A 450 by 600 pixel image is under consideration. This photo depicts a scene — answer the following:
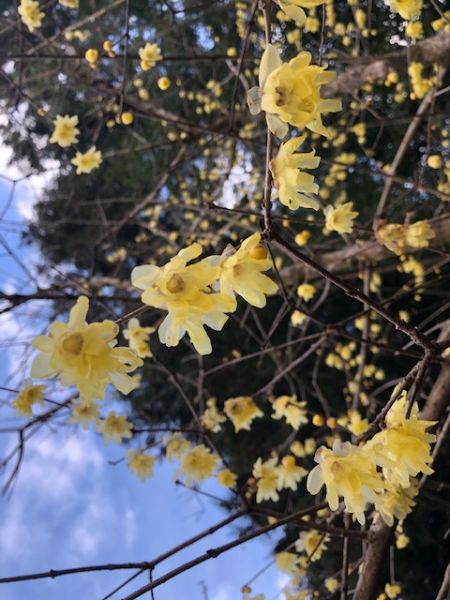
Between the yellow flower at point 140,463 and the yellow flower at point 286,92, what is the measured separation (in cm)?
157

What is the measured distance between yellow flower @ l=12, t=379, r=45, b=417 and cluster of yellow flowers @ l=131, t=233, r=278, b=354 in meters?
1.06

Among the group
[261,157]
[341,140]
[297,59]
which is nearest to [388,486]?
[297,59]

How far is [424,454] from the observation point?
1.04 meters

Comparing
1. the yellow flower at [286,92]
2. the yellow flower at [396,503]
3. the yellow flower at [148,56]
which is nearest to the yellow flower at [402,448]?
the yellow flower at [396,503]

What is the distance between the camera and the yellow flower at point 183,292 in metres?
0.88

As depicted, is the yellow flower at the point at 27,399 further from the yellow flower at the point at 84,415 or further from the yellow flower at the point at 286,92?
the yellow flower at the point at 286,92

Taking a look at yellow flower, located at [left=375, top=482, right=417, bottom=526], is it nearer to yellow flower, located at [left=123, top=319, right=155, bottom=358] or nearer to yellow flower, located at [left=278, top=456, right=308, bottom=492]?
yellow flower, located at [left=278, top=456, right=308, bottom=492]

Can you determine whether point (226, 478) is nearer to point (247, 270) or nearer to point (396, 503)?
point (396, 503)

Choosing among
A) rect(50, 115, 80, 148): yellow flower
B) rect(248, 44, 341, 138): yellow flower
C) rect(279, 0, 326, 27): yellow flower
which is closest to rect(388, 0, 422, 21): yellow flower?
rect(279, 0, 326, 27): yellow flower

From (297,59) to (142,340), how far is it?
1467mm

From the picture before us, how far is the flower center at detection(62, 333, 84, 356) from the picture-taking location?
2.99ft

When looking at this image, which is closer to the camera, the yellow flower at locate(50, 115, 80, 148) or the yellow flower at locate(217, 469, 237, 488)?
the yellow flower at locate(217, 469, 237, 488)

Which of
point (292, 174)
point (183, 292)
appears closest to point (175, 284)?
point (183, 292)

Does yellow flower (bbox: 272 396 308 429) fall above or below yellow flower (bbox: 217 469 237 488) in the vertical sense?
above
